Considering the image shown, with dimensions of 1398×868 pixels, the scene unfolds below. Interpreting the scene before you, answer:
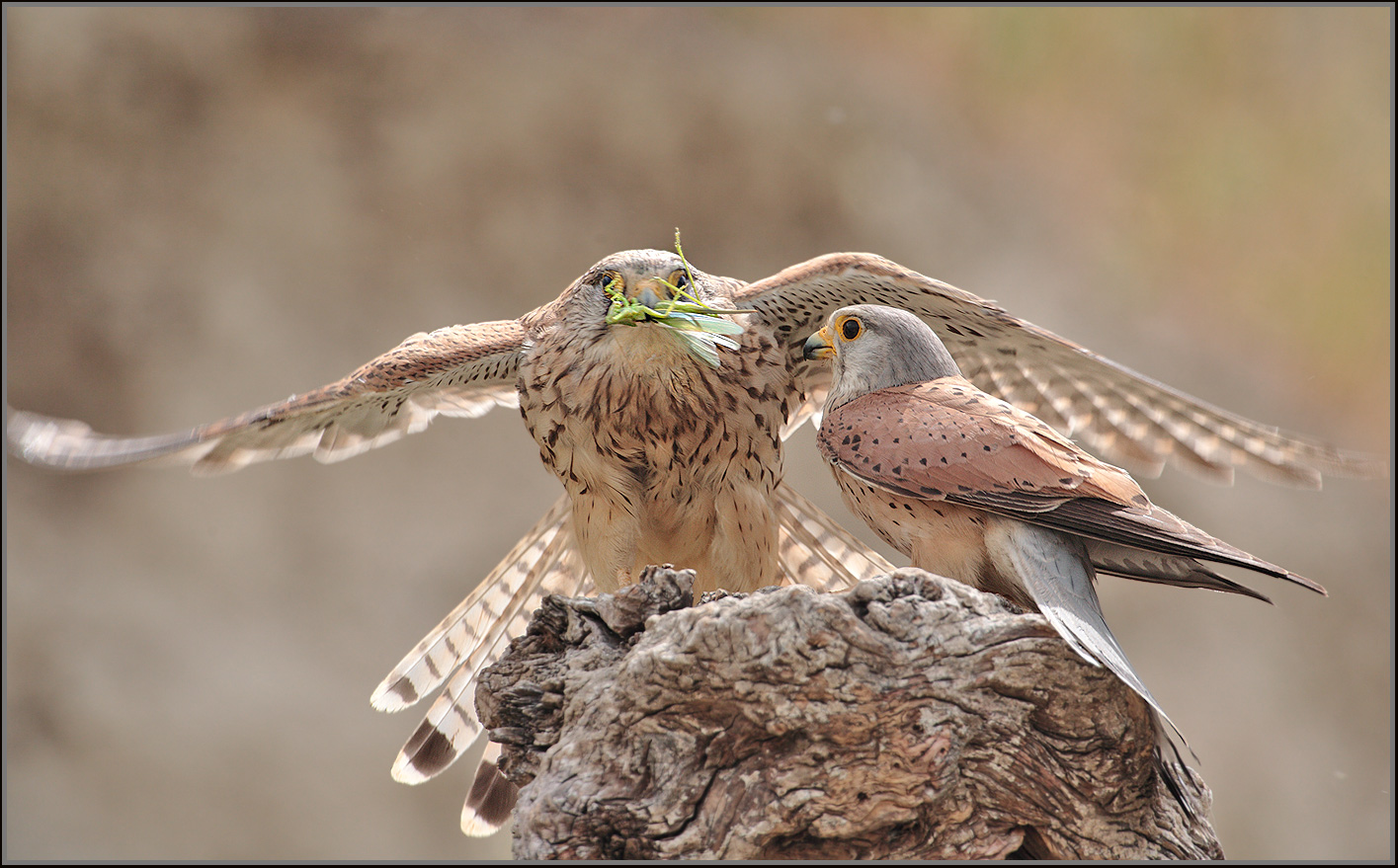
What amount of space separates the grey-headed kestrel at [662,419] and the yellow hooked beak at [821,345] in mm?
214

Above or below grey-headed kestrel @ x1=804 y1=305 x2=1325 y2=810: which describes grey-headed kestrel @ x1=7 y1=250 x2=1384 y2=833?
above

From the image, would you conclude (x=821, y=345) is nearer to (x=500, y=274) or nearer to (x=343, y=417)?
(x=343, y=417)

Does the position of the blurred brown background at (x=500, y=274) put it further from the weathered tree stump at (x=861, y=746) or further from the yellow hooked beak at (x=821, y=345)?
the weathered tree stump at (x=861, y=746)

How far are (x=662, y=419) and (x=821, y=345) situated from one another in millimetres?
445

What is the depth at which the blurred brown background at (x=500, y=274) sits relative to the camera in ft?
16.0

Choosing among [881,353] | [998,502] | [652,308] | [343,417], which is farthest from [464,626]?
[998,502]

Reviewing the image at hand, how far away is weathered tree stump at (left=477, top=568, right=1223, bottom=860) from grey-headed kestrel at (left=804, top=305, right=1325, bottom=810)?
0.30 ft

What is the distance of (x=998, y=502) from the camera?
176 cm

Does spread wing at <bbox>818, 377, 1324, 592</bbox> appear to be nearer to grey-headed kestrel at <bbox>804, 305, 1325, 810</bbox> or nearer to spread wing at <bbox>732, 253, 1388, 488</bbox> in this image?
grey-headed kestrel at <bbox>804, 305, 1325, 810</bbox>

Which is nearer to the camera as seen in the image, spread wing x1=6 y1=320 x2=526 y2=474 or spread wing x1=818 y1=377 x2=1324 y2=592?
spread wing x1=818 y1=377 x2=1324 y2=592

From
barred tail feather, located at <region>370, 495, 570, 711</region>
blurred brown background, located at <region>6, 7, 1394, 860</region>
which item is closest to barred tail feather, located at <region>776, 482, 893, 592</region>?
barred tail feather, located at <region>370, 495, 570, 711</region>

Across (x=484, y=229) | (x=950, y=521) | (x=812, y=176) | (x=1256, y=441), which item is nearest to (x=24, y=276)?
(x=484, y=229)

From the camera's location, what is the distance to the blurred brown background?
4.87 m

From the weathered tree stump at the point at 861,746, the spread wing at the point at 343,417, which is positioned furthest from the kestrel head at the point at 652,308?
the weathered tree stump at the point at 861,746
